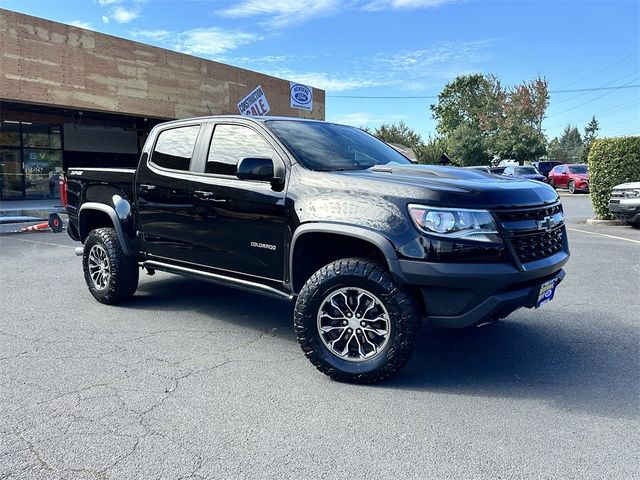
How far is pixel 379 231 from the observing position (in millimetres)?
3500

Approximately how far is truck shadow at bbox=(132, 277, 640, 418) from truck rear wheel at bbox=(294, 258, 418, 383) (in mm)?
213

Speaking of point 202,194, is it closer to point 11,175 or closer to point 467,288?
point 467,288

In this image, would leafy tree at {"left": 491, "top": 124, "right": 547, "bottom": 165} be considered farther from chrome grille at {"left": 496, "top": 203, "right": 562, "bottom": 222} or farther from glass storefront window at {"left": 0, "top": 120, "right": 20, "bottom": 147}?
chrome grille at {"left": 496, "top": 203, "right": 562, "bottom": 222}

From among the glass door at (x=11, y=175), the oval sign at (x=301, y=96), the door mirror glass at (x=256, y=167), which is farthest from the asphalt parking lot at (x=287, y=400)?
the oval sign at (x=301, y=96)

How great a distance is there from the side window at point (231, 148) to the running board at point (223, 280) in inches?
36.3

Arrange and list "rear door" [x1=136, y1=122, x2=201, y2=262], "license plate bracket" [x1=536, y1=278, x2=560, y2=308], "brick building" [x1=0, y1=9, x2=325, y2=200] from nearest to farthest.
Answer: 1. "license plate bracket" [x1=536, y1=278, x2=560, y2=308]
2. "rear door" [x1=136, y1=122, x2=201, y2=262]
3. "brick building" [x1=0, y1=9, x2=325, y2=200]

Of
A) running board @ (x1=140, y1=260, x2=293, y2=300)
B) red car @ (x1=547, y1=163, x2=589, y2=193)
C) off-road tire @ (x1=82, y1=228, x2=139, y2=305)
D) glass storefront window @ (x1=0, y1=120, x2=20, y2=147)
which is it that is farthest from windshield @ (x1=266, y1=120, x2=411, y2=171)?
red car @ (x1=547, y1=163, x2=589, y2=193)

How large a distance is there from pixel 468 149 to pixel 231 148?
48.9 m

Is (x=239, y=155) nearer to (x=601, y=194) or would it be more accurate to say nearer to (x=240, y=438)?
(x=240, y=438)

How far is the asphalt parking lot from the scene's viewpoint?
107 inches

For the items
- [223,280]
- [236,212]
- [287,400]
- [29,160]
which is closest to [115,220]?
[223,280]

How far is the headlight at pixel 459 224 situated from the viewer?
3.36 metres

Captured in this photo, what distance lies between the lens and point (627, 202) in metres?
12.1

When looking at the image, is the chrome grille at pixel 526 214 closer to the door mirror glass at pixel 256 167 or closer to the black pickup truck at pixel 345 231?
the black pickup truck at pixel 345 231
